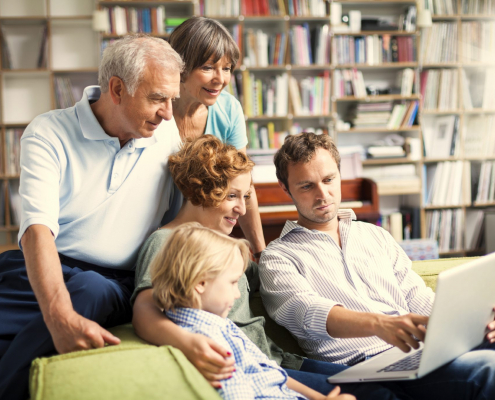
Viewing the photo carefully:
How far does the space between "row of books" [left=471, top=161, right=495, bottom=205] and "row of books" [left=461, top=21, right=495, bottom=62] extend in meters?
0.95

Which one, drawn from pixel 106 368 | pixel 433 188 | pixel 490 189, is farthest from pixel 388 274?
pixel 490 189

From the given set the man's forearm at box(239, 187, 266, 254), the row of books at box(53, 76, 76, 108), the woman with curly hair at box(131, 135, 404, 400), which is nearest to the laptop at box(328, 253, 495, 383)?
the woman with curly hair at box(131, 135, 404, 400)

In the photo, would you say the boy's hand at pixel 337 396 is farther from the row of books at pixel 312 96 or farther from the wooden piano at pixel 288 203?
the row of books at pixel 312 96

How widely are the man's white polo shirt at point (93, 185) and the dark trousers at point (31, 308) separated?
7cm

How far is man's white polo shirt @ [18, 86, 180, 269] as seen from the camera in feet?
4.65

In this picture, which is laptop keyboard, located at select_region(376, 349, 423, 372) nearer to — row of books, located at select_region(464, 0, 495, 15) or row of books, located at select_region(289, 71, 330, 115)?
row of books, located at select_region(289, 71, 330, 115)

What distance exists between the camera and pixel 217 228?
4.97ft

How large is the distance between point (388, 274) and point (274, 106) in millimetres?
2956

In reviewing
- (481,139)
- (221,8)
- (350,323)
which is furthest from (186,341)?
(481,139)

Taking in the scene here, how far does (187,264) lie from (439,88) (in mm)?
4075

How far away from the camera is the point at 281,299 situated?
142 centimetres

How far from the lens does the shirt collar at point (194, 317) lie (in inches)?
43.0

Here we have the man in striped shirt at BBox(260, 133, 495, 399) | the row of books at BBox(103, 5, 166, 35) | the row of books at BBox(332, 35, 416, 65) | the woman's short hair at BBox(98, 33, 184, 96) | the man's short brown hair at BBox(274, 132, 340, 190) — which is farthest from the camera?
the row of books at BBox(332, 35, 416, 65)

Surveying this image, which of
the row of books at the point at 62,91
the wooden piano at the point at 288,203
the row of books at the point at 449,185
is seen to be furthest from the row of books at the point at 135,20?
the row of books at the point at 449,185
